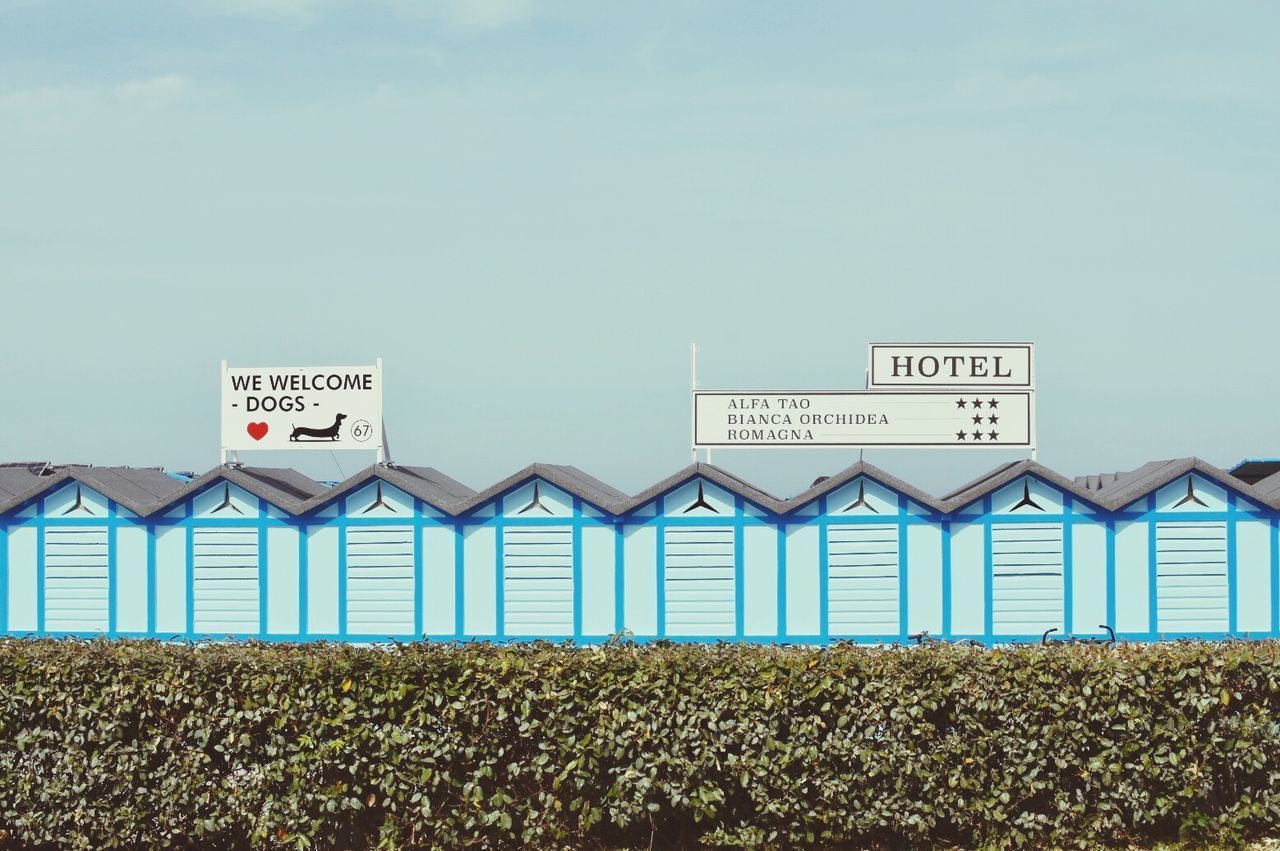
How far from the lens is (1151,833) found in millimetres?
11008

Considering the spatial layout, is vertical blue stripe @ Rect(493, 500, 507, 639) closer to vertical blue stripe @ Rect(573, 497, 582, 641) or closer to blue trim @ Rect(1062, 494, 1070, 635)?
vertical blue stripe @ Rect(573, 497, 582, 641)

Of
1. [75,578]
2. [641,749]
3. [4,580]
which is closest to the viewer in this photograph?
[641,749]

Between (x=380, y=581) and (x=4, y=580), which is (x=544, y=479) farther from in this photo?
(x=4, y=580)

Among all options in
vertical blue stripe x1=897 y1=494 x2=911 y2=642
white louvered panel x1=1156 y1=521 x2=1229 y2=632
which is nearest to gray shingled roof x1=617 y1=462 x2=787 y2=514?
vertical blue stripe x1=897 y1=494 x2=911 y2=642

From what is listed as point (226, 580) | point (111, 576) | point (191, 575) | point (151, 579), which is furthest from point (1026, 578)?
point (111, 576)

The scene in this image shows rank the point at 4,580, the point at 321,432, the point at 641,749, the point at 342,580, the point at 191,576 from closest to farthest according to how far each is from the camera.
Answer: the point at 641,749 < the point at 342,580 < the point at 191,576 < the point at 4,580 < the point at 321,432

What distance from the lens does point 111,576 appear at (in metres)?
21.5

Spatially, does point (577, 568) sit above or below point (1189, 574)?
above

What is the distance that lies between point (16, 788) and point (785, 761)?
612cm

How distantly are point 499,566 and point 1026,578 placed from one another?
795 cm

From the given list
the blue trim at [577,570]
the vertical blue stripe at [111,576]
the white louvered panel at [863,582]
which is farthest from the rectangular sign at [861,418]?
the vertical blue stripe at [111,576]

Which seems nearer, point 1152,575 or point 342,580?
point 1152,575

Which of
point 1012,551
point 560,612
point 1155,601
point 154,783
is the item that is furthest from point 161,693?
point 1155,601

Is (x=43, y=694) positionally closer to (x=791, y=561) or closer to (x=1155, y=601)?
(x=791, y=561)
